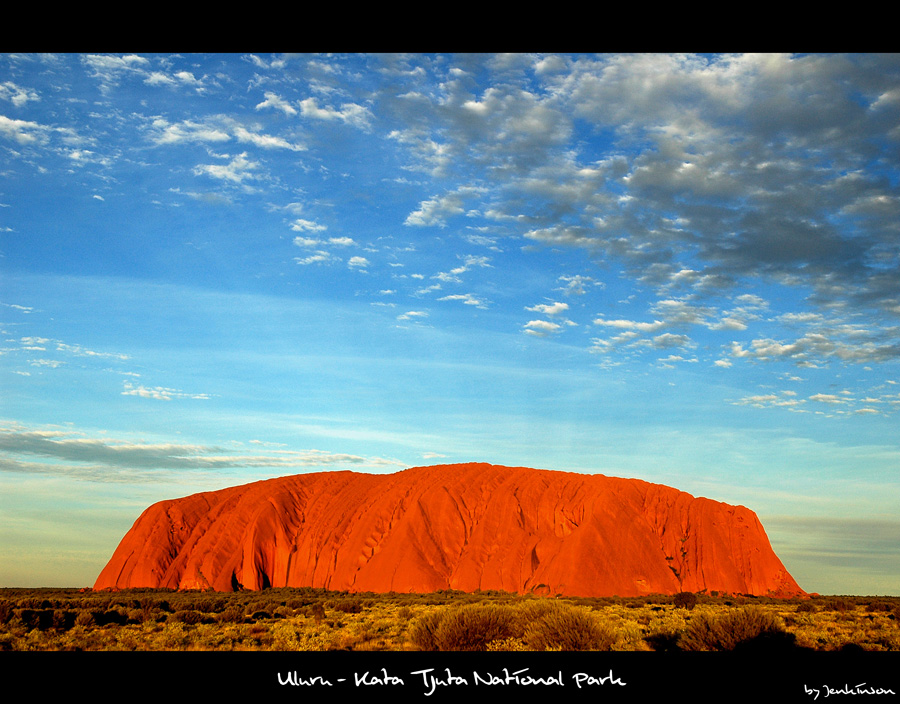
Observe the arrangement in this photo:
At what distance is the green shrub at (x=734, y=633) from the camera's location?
14.8m

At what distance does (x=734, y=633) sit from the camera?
49.8 feet

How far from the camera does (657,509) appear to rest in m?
61.4

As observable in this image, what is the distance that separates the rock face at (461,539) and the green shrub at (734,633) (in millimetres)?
36241

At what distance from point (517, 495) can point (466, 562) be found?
9.85m

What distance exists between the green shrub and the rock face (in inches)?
1427

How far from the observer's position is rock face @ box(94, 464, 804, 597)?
5384 centimetres
